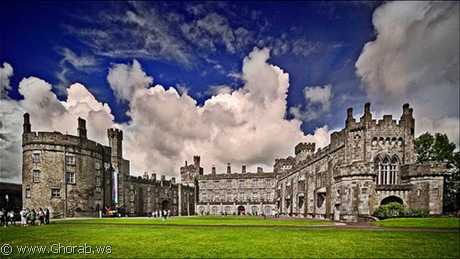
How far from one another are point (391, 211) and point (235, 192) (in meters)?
53.1

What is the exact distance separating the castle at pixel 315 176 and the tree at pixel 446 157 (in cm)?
872

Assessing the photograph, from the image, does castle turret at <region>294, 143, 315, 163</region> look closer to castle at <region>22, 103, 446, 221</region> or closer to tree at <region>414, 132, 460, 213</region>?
castle at <region>22, 103, 446, 221</region>

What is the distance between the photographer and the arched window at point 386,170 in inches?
1209

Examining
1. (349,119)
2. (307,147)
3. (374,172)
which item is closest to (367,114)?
(349,119)

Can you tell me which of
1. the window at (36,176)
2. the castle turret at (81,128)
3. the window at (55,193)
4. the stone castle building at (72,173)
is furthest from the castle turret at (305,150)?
the window at (36,176)

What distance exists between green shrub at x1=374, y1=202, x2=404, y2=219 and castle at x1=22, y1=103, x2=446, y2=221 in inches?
70.0

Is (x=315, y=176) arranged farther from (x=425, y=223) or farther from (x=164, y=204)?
(x=164, y=204)

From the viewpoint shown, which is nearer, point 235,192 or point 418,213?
point 418,213

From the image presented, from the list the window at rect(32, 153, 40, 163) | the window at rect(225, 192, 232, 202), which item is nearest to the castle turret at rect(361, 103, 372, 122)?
the window at rect(32, 153, 40, 163)

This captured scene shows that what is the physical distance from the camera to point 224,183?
3054 inches

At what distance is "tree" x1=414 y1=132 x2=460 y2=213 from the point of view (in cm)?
3544

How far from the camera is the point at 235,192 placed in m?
76.5

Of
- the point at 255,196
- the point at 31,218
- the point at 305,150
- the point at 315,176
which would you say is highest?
the point at 305,150

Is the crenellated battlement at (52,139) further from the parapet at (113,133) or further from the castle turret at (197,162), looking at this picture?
the castle turret at (197,162)
